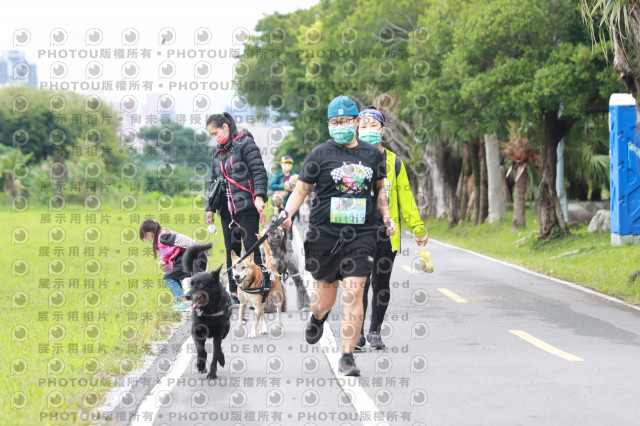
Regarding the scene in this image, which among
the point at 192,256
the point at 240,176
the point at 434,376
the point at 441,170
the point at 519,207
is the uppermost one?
the point at 240,176

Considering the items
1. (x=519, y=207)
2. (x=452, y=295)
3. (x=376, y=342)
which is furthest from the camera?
(x=519, y=207)

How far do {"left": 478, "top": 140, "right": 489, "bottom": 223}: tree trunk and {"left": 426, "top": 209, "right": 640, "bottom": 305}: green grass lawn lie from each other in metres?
1.62

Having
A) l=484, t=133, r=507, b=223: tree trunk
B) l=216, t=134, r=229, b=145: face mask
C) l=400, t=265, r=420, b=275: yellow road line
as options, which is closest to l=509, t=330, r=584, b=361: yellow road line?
l=216, t=134, r=229, b=145: face mask

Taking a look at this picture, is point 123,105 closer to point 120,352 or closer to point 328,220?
point 120,352

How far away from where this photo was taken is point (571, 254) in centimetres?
2206

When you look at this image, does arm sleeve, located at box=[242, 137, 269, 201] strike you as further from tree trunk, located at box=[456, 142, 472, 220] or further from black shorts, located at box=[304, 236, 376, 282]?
tree trunk, located at box=[456, 142, 472, 220]

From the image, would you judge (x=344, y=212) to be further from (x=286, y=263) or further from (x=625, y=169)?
(x=625, y=169)

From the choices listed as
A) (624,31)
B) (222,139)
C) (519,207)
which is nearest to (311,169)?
(222,139)

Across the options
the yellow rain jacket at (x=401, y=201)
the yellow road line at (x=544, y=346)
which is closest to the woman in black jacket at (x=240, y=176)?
the yellow rain jacket at (x=401, y=201)

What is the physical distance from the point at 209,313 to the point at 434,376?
197cm

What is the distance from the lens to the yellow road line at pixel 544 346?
336 inches

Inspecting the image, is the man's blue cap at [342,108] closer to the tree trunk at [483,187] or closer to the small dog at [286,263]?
the small dog at [286,263]

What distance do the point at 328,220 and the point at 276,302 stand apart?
317 centimetres

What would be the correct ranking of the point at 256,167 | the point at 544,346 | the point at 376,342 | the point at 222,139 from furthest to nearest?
the point at 222,139 < the point at 256,167 < the point at 544,346 < the point at 376,342
